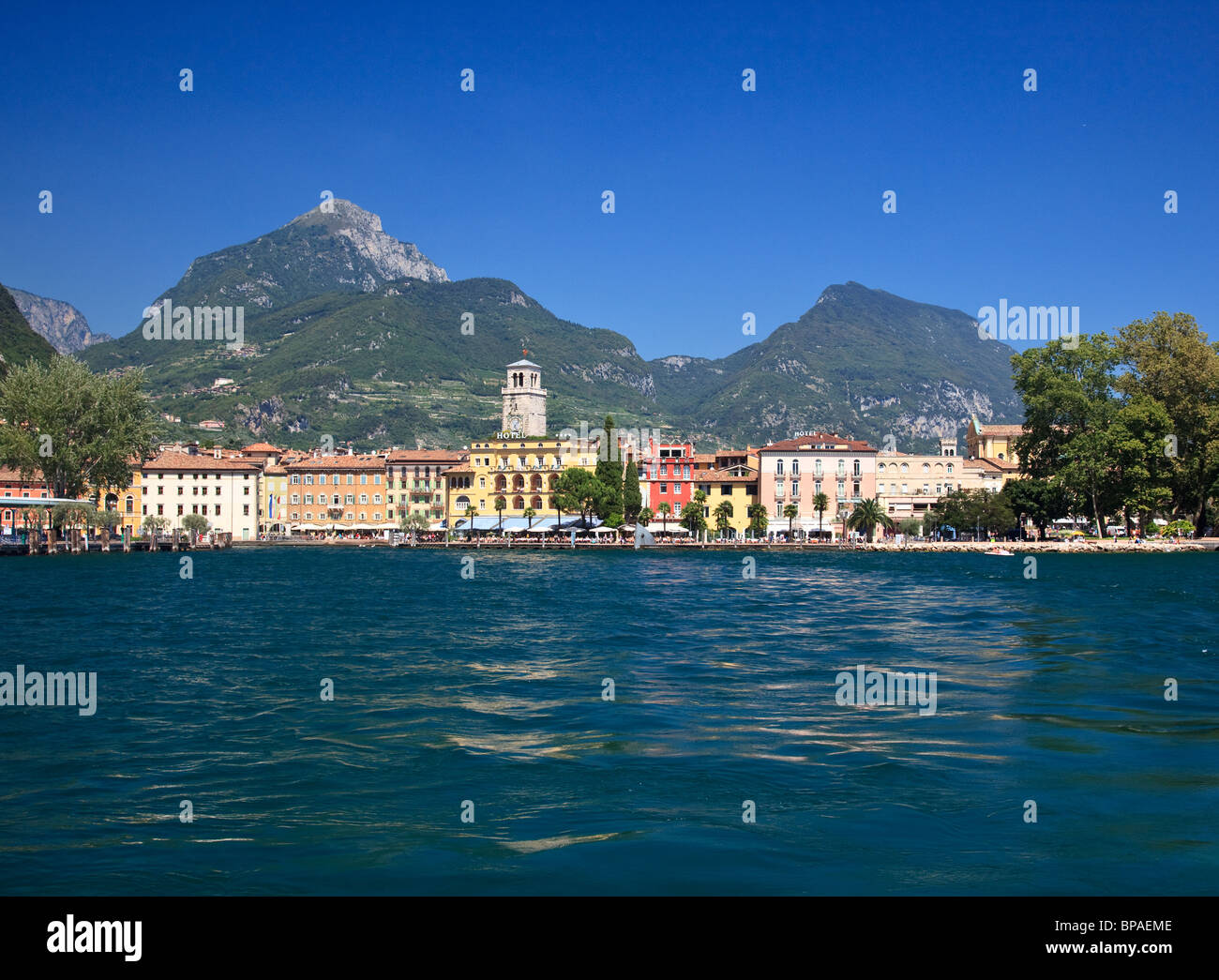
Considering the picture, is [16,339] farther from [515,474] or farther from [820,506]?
[820,506]

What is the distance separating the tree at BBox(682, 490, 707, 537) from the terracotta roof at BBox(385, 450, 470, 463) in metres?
28.0

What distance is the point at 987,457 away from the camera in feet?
422

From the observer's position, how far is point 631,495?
101500mm

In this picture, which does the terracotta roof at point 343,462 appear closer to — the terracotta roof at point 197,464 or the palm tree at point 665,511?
the terracotta roof at point 197,464

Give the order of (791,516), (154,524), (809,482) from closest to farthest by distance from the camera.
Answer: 1. (154,524)
2. (791,516)
3. (809,482)

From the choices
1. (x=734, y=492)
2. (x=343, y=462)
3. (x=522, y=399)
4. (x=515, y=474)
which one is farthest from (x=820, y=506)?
(x=343, y=462)

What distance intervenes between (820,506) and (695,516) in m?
12.6

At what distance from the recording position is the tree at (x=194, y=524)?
334 feet

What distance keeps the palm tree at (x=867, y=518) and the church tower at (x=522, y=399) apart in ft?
141

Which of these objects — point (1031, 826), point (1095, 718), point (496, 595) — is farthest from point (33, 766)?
point (496, 595)

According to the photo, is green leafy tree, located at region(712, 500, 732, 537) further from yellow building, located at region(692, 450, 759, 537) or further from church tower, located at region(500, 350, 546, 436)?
church tower, located at region(500, 350, 546, 436)

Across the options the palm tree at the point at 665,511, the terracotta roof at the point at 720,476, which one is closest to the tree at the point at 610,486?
the palm tree at the point at 665,511
